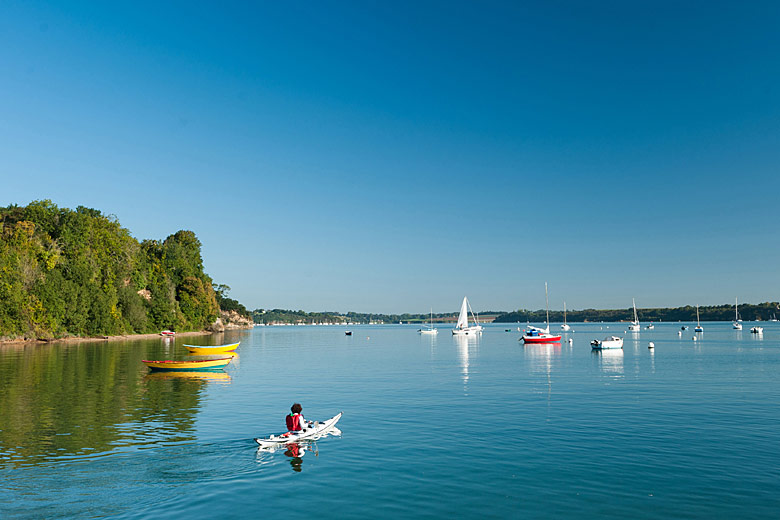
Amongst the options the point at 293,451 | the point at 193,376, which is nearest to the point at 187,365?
the point at 193,376

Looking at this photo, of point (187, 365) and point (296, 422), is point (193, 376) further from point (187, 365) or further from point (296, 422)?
point (296, 422)

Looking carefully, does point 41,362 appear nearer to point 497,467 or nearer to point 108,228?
point 497,467

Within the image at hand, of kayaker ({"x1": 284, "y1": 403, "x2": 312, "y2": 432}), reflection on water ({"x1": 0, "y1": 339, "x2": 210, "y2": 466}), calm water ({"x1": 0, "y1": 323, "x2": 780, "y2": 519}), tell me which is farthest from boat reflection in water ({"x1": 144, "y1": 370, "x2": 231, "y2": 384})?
kayaker ({"x1": 284, "y1": 403, "x2": 312, "y2": 432})

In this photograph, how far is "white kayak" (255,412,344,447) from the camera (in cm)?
2745

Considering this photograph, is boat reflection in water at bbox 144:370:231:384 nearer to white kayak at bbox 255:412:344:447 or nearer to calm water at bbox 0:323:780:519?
calm water at bbox 0:323:780:519

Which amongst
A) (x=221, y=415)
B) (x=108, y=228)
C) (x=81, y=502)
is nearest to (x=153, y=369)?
(x=221, y=415)

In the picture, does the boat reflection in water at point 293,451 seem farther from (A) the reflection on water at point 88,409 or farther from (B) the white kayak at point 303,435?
(A) the reflection on water at point 88,409

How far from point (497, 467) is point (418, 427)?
9.99m

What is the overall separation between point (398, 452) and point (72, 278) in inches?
5544

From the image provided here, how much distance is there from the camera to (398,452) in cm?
2738

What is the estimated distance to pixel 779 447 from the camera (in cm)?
2791

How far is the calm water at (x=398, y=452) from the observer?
768 inches

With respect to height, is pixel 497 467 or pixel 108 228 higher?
pixel 108 228

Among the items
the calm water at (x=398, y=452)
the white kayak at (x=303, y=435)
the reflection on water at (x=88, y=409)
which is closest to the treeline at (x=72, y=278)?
the reflection on water at (x=88, y=409)
